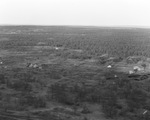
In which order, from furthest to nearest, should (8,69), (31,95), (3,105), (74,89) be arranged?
(8,69) → (74,89) → (31,95) → (3,105)

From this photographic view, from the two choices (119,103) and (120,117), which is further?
(119,103)

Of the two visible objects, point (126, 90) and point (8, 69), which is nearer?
point (126, 90)

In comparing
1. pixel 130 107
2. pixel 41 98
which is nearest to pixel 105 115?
pixel 130 107

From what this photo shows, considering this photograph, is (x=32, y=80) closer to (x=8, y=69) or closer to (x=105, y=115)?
(x=8, y=69)

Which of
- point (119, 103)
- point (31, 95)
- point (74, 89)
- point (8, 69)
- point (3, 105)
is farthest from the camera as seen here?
point (8, 69)

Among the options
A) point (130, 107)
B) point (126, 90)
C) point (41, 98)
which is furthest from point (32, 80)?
point (130, 107)

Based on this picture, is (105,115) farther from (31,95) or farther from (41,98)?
(31,95)

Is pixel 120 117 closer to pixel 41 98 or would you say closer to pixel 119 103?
pixel 119 103

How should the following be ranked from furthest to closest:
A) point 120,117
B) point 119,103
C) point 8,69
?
point 8,69 → point 119,103 → point 120,117

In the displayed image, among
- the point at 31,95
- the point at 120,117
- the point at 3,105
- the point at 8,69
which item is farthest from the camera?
the point at 8,69
